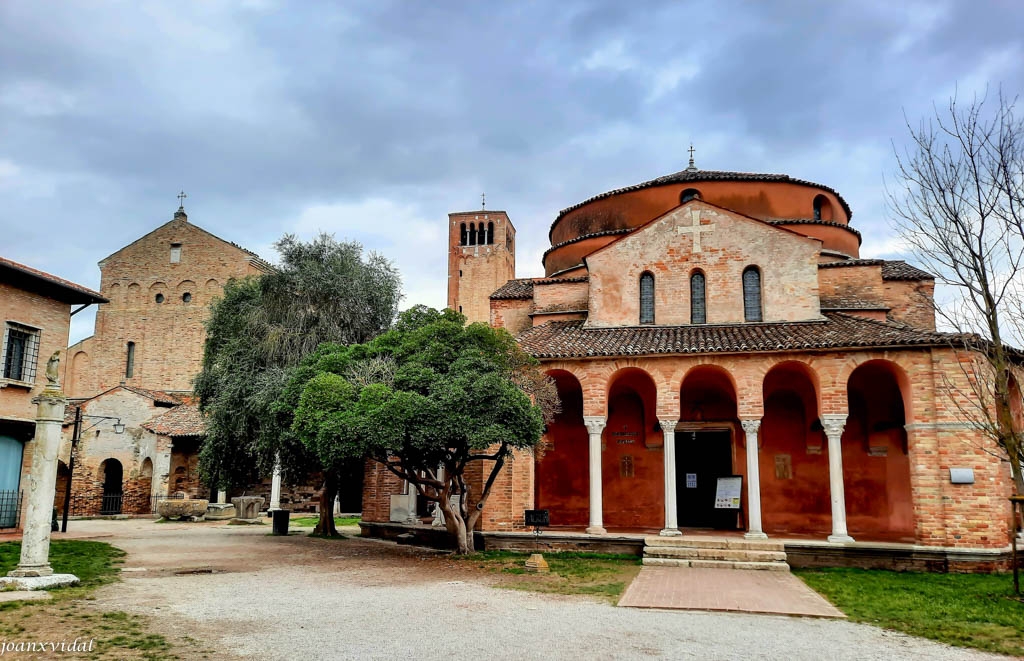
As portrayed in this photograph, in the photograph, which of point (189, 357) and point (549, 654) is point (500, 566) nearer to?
point (549, 654)

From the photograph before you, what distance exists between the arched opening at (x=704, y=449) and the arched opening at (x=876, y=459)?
9.19 feet

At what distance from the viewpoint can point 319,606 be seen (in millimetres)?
9492

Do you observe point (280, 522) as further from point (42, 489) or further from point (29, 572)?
point (29, 572)

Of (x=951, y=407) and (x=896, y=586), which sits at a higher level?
(x=951, y=407)

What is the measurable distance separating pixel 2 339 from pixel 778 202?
2114 cm

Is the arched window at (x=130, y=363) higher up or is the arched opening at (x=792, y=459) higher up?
the arched window at (x=130, y=363)

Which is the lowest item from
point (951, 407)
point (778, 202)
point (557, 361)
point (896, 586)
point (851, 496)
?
point (896, 586)

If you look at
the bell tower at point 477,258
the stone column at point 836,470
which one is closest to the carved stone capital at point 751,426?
the stone column at point 836,470

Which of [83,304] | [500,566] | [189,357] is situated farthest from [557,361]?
[189,357]

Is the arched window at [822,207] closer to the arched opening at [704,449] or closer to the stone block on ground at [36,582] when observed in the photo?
the arched opening at [704,449]

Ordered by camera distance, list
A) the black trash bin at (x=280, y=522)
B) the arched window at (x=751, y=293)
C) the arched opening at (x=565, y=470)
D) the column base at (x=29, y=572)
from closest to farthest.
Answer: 1. the column base at (x=29, y=572)
2. the arched window at (x=751, y=293)
3. the arched opening at (x=565, y=470)
4. the black trash bin at (x=280, y=522)

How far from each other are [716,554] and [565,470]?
5.71m

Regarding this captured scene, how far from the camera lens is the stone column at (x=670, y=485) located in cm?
1602

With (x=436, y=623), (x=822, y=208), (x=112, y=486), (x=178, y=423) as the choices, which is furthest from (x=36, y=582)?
(x=112, y=486)
